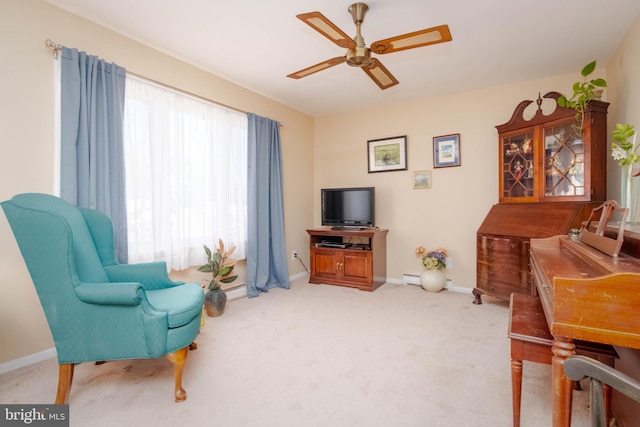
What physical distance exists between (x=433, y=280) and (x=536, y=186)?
1.50 m

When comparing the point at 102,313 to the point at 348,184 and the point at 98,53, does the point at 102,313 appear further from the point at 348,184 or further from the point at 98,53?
the point at 348,184

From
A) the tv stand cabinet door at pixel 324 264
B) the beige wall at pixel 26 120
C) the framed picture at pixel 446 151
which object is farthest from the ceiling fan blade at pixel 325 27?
the tv stand cabinet door at pixel 324 264

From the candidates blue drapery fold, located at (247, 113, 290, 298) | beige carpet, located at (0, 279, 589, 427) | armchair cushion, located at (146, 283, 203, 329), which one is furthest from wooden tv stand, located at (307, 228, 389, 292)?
armchair cushion, located at (146, 283, 203, 329)

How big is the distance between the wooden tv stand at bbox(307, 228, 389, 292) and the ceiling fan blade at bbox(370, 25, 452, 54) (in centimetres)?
229

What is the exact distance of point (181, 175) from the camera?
2.94 meters

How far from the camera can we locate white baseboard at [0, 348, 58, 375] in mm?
1908

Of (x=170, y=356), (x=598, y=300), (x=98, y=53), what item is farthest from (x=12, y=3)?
(x=598, y=300)

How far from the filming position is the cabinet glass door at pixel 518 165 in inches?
117

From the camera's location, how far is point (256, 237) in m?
3.63

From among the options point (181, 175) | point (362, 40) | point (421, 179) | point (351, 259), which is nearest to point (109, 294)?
point (181, 175)

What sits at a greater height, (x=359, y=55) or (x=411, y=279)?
(x=359, y=55)

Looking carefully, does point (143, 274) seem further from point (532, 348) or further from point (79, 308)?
point (532, 348)

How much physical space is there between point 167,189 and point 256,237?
118 cm

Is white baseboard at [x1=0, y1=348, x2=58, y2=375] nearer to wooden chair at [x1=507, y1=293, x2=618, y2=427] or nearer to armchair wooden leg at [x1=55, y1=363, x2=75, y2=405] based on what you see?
armchair wooden leg at [x1=55, y1=363, x2=75, y2=405]
